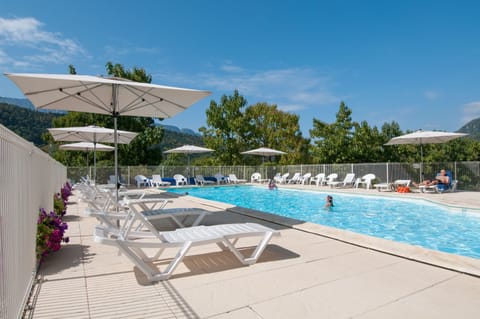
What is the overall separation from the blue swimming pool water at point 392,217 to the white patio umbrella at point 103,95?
18.3ft

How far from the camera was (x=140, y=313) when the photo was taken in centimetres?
252

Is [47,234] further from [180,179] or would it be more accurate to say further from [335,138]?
[335,138]

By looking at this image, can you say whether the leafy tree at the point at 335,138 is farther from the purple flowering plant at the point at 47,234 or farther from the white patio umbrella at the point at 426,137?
the purple flowering plant at the point at 47,234

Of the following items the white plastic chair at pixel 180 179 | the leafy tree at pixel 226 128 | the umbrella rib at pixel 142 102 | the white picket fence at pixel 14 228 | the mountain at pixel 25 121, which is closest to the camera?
the white picket fence at pixel 14 228

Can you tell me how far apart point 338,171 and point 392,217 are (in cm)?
926

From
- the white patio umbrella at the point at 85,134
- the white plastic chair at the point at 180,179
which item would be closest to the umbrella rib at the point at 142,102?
the white patio umbrella at the point at 85,134

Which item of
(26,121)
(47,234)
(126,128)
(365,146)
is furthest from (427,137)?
(26,121)

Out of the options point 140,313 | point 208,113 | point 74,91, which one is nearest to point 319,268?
point 140,313

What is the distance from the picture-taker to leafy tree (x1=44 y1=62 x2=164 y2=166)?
982 inches

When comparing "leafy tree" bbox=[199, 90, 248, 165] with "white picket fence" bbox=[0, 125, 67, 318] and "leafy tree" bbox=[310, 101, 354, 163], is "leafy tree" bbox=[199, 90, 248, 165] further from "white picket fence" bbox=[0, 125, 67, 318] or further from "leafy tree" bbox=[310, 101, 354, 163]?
"white picket fence" bbox=[0, 125, 67, 318]

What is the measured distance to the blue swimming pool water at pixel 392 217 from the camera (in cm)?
686

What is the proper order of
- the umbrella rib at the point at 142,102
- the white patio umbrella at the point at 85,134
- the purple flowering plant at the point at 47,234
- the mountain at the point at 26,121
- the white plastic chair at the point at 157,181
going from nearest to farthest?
the purple flowering plant at the point at 47,234 → the umbrella rib at the point at 142,102 → the white patio umbrella at the point at 85,134 → the white plastic chair at the point at 157,181 → the mountain at the point at 26,121

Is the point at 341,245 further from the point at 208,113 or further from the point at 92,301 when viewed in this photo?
the point at 208,113

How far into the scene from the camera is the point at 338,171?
18625mm
